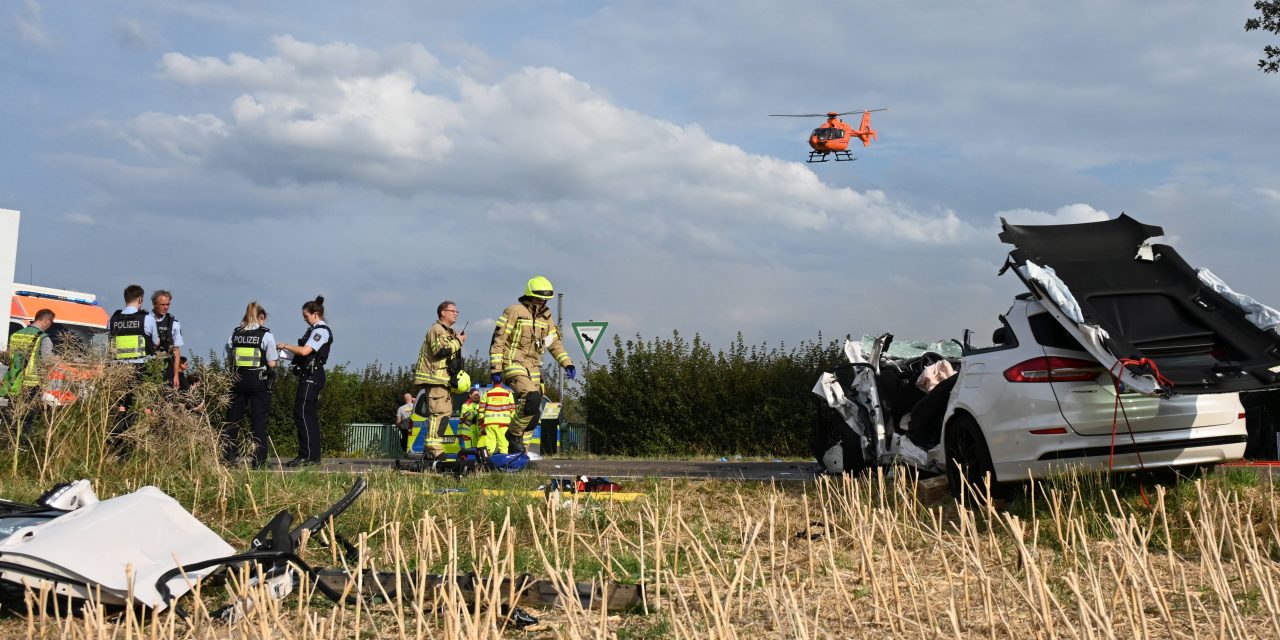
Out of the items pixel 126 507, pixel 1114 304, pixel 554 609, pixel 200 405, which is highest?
pixel 1114 304

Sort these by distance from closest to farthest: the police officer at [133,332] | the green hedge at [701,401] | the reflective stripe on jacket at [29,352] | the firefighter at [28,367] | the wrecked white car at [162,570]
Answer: the wrecked white car at [162,570] → the firefighter at [28,367] → the reflective stripe on jacket at [29,352] → the police officer at [133,332] → the green hedge at [701,401]

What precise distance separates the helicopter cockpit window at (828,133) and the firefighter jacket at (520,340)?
31.5 m

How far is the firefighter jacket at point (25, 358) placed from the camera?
10.3 meters

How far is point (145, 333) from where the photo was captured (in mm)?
12188

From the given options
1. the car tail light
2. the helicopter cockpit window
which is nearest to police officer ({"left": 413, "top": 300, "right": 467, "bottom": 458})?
the car tail light

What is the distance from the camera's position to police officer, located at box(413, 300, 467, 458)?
13039mm

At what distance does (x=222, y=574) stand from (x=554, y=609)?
1.63m

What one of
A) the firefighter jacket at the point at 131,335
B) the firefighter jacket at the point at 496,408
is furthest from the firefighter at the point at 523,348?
the firefighter jacket at the point at 131,335

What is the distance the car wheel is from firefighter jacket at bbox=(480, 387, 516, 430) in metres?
4.93

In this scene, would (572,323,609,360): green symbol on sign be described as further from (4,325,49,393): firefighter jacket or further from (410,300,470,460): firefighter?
(4,325,49,393): firefighter jacket

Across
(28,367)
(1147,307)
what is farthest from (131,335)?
(1147,307)

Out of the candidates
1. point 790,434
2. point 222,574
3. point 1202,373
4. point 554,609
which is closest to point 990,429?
point 1202,373

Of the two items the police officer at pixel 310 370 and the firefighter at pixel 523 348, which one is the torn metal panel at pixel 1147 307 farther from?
the police officer at pixel 310 370

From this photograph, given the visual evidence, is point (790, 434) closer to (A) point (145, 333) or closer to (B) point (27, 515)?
(A) point (145, 333)
